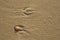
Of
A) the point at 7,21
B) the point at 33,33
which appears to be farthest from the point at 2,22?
the point at 33,33

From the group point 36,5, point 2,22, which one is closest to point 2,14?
point 2,22

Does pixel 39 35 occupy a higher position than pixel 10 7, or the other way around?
pixel 10 7

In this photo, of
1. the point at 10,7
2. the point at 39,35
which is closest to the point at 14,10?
the point at 10,7

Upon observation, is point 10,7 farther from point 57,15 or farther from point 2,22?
point 57,15

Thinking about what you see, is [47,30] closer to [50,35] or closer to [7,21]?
[50,35]

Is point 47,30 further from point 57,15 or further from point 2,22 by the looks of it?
point 2,22

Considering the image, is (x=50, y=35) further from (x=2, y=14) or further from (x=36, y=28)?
(x=2, y=14)
